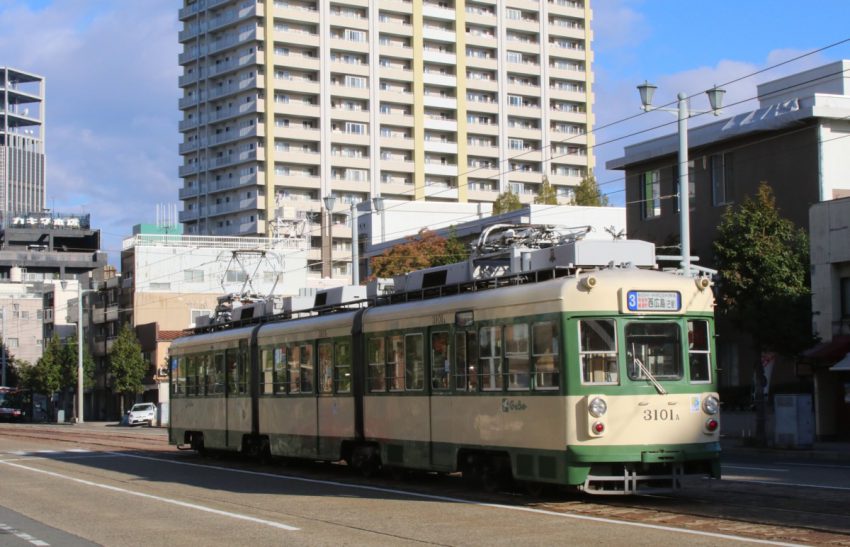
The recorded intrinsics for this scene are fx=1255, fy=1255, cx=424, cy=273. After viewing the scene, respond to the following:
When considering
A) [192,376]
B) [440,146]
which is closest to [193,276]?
[440,146]

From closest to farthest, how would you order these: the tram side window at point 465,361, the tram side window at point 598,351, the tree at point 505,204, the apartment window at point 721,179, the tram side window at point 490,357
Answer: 1. the tram side window at point 598,351
2. the tram side window at point 490,357
3. the tram side window at point 465,361
4. the apartment window at point 721,179
5. the tree at point 505,204

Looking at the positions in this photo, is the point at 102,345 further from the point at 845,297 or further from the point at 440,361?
the point at 440,361

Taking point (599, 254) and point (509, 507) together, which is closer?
point (509, 507)

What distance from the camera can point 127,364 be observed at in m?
82.7

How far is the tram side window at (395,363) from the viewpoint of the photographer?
65.0ft

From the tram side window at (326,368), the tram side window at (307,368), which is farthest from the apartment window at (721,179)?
the tram side window at (326,368)

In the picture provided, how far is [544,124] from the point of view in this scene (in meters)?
125

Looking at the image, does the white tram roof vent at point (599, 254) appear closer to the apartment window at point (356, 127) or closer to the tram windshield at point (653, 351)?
the tram windshield at point (653, 351)

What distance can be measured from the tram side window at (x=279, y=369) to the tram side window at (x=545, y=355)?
30.4ft

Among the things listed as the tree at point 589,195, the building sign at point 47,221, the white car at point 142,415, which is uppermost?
the building sign at point 47,221

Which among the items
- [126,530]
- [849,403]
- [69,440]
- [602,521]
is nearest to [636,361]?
[602,521]

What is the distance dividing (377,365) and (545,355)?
5.12 meters

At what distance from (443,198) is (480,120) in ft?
33.2

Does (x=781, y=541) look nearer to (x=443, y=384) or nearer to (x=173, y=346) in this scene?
(x=443, y=384)
